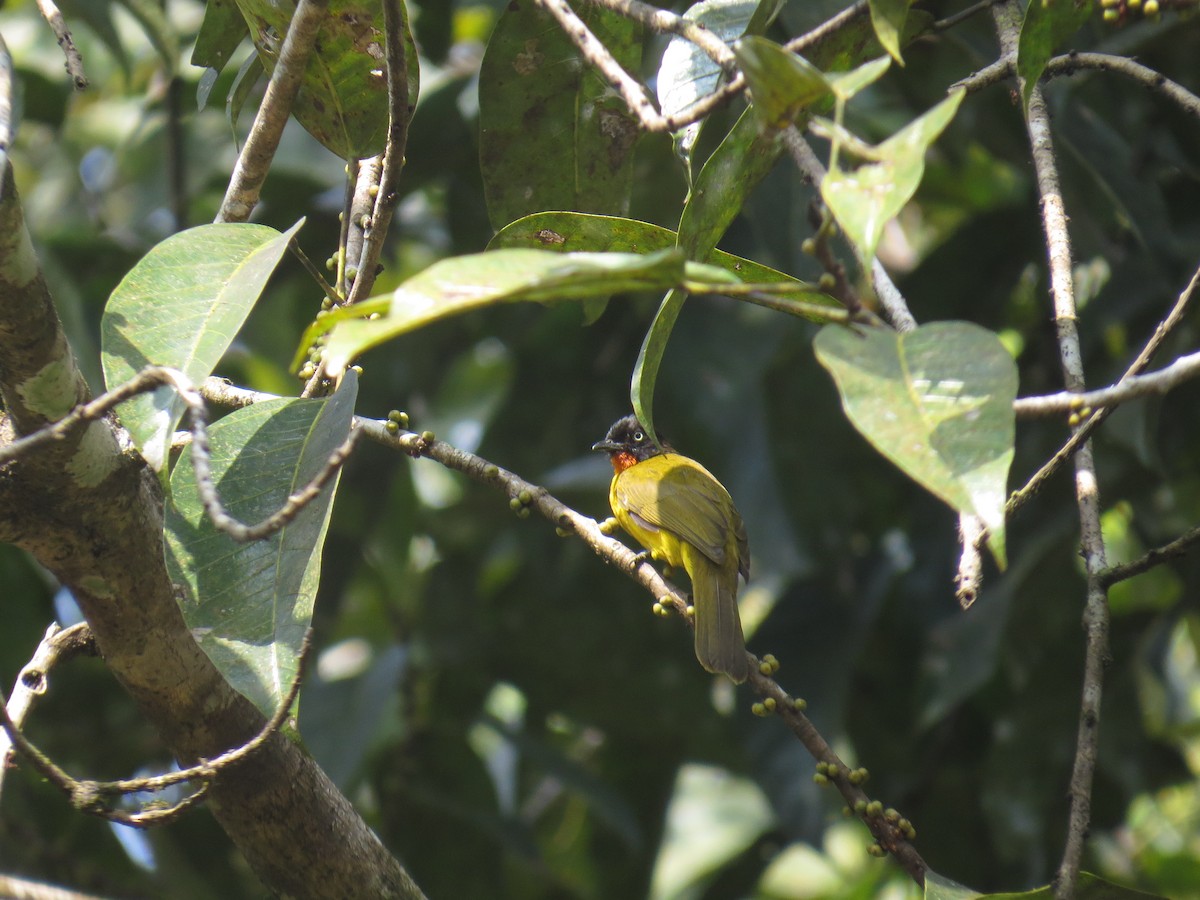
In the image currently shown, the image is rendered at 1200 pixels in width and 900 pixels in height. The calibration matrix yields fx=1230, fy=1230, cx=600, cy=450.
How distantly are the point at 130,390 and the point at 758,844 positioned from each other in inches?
159

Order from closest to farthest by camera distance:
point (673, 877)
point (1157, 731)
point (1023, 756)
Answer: point (1023, 756)
point (1157, 731)
point (673, 877)

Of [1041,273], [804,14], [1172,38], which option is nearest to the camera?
[804,14]

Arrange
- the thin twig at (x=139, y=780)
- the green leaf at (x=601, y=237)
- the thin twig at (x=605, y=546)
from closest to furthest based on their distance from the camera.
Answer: the thin twig at (x=139, y=780), the thin twig at (x=605, y=546), the green leaf at (x=601, y=237)

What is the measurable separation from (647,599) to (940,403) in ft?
12.0

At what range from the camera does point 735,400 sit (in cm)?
430

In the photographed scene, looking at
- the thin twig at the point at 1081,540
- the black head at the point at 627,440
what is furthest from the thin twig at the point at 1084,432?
the black head at the point at 627,440

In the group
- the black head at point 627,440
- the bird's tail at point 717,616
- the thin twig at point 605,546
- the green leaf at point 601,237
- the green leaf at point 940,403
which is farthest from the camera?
the black head at point 627,440

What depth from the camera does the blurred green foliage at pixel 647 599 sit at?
3980mm

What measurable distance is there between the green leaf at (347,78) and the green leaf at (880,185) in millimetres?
1163

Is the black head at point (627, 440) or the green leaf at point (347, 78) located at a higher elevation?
the green leaf at point (347, 78)

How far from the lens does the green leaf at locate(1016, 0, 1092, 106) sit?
1870 millimetres

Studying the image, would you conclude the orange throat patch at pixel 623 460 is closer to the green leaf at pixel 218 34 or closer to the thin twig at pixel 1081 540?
the green leaf at pixel 218 34

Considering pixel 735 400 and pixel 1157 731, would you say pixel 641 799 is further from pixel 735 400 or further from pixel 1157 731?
pixel 1157 731

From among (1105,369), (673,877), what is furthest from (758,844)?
(1105,369)
